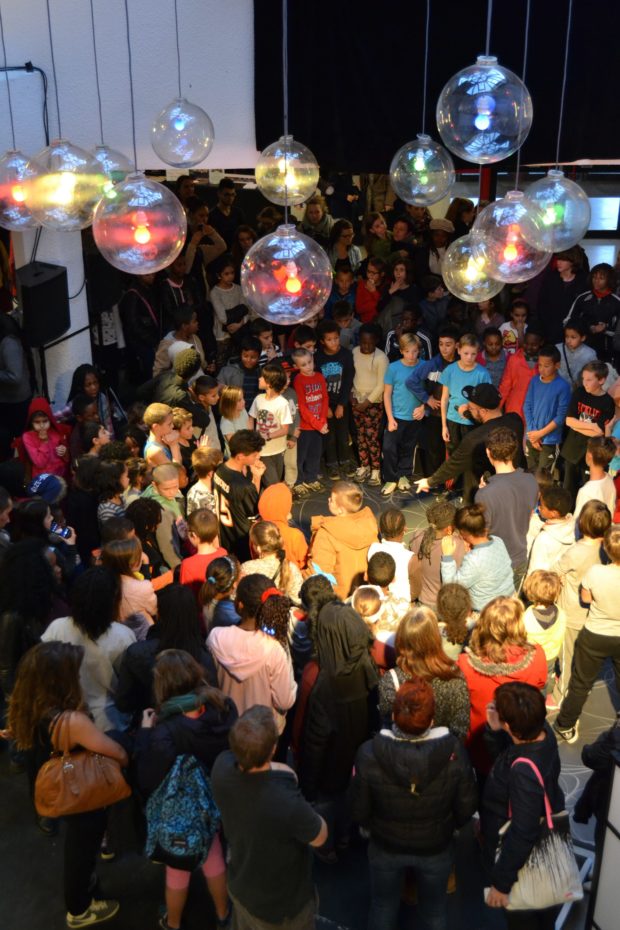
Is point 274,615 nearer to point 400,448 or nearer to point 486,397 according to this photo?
point 486,397

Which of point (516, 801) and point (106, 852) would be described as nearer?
point (516, 801)

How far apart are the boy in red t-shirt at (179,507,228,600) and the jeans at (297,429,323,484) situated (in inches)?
124

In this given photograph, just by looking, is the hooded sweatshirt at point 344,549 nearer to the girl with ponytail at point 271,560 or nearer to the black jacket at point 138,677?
the girl with ponytail at point 271,560

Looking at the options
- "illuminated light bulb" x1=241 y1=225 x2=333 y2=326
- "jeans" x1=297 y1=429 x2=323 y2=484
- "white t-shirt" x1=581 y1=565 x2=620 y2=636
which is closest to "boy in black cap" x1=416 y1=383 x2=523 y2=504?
"jeans" x1=297 y1=429 x2=323 y2=484

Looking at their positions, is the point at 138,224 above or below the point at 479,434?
above

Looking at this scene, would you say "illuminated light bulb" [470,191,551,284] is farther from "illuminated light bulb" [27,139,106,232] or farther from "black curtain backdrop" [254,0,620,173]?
"black curtain backdrop" [254,0,620,173]

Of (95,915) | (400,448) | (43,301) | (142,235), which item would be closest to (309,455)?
(400,448)

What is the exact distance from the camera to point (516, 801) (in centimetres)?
312

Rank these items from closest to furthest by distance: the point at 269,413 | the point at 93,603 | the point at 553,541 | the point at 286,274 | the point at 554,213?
the point at 286,274 → the point at 93,603 → the point at 554,213 → the point at 553,541 → the point at 269,413

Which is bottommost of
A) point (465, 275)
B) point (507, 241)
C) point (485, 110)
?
point (465, 275)

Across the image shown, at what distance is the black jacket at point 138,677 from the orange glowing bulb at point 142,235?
1.69 meters

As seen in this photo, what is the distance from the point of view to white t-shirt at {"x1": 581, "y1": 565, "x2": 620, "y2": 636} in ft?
14.0

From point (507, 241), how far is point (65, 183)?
2.23m

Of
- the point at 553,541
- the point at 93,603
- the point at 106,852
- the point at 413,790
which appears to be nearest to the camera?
the point at 413,790
